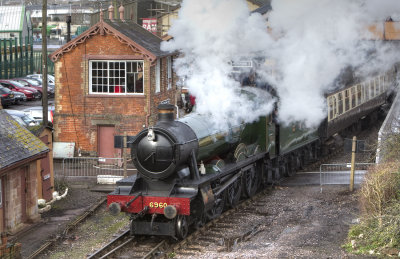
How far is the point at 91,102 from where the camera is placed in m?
28.4

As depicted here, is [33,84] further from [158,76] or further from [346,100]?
[346,100]

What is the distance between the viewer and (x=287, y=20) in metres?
18.6

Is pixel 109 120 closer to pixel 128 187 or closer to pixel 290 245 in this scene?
pixel 128 187

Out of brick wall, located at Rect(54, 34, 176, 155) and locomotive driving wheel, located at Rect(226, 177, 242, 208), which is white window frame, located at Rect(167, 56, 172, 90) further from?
locomotive driving wheel, located at Rect(226, 177, 242, 208)

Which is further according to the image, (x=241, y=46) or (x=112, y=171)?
(x=112, y=171)

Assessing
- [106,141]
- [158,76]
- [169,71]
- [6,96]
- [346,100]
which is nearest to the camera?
[346,100]

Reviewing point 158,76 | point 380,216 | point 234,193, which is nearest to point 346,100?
point 158,76

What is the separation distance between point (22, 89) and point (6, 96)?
444 cm

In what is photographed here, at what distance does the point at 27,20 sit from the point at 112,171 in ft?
139

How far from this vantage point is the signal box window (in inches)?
1110

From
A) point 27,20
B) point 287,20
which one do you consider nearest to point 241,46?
point 287,20

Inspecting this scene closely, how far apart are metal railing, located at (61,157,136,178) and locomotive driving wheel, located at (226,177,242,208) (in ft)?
20.4

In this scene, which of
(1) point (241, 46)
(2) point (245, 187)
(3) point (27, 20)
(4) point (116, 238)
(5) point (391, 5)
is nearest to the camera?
(4) point (116, 238)

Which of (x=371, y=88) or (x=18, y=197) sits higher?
(x=371, y=88)
